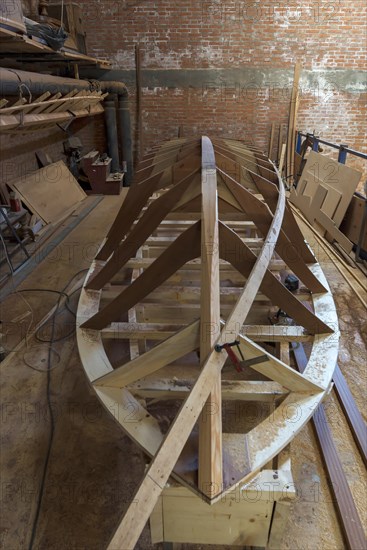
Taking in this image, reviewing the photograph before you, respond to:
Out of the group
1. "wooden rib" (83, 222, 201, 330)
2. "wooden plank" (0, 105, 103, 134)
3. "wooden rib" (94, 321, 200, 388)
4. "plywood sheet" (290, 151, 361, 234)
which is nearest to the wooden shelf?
"wooden plank" (0, 105, 103, 134)

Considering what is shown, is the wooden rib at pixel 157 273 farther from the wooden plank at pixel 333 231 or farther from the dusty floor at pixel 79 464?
the wooden plank at pixel 333 231

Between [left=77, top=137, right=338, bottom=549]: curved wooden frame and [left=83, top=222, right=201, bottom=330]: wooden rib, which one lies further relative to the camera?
[left=83, top=222, right=201, bottom=330]: wooden rib

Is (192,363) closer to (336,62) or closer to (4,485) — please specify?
(4,485)

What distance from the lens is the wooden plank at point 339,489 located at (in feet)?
5.04

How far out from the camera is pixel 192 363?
241 centimetres

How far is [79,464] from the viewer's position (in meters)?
1.86

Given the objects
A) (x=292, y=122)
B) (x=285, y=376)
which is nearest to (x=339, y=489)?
(x=285, y=376)

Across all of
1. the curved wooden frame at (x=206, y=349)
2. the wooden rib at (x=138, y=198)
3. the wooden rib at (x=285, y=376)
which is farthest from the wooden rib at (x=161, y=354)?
the wooden rib at (x=138, y=198)

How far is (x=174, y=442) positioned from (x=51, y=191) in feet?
16.7

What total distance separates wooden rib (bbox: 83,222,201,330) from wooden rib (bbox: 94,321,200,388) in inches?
19.9

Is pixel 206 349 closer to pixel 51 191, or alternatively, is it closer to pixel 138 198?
pixel 138 198

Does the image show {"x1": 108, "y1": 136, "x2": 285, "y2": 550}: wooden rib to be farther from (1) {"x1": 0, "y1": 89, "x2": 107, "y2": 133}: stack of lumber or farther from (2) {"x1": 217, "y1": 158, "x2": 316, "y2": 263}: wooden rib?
(1) {"x1": 0, "y1": 89, "x2": 107, "y2": 133}: stack of lumber

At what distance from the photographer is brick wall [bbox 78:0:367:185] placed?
6.21 meters

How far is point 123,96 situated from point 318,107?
11.8ft
